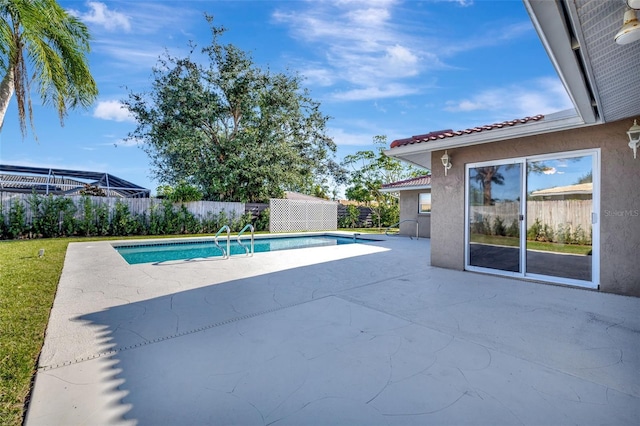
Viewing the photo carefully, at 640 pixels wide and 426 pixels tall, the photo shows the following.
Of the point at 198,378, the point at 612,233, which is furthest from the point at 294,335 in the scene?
the point at 612,233

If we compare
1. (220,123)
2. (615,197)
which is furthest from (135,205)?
(615,197)

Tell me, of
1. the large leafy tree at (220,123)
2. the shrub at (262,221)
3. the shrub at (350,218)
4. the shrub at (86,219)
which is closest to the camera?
the shrub at (86,219)

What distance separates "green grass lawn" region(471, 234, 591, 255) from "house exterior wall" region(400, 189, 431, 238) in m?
9.23

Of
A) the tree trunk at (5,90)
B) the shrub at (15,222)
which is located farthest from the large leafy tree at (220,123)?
the tree trunk at (5,90)

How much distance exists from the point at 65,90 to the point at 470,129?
1074cm

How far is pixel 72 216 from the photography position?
45.1 ft

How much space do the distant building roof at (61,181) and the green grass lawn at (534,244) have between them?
21.2 m

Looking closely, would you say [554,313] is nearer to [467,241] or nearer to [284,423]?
[467,241]

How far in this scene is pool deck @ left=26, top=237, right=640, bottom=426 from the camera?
83.0 inches

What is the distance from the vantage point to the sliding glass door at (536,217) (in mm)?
5488

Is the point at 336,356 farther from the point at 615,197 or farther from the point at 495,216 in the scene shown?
the point at 615,197

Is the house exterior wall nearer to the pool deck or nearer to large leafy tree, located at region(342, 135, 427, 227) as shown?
large leafy tree, located at region(342, 135, 427, 227)

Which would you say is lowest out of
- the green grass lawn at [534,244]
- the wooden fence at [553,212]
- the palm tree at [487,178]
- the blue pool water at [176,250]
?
the blue pool water at [176,250]

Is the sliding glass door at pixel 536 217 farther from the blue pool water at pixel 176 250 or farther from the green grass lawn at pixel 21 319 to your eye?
the blue pool water at pixel 176 250
